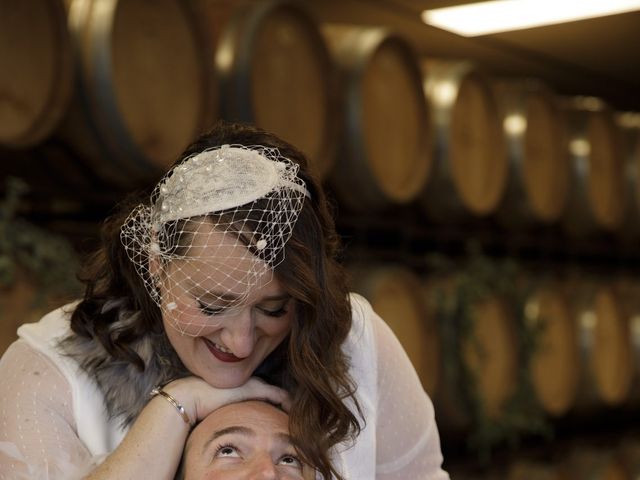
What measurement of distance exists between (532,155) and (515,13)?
2.04ft

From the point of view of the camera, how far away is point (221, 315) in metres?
1.37

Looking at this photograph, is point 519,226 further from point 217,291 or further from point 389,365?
point 217,291

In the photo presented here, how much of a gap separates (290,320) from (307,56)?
175 cm

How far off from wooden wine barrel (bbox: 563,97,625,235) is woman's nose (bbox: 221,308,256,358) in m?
3.44

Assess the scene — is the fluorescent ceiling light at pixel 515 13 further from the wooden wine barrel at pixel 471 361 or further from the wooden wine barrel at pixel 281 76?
the wooden wine barrel at pixel 281 76

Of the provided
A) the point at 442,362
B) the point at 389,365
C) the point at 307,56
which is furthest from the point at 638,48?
the point at 389,365

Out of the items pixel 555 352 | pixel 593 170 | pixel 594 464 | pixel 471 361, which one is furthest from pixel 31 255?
pixel 593 170

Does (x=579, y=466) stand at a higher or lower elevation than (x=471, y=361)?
lower

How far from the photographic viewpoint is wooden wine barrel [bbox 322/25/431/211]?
3203mm

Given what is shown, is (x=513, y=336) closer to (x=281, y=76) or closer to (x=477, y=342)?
(x=477, y=342)

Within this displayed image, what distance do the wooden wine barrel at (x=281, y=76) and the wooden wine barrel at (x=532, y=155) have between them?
3.89 feet

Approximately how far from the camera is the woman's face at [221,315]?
53.5 inches

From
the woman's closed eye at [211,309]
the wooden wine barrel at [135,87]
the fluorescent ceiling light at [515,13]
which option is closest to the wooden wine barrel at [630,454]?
the fluorescent ceiling light at [515,13]

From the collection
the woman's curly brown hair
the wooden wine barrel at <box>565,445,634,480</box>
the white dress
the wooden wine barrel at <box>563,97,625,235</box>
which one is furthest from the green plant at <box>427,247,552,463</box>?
the woman's curly brown hair
